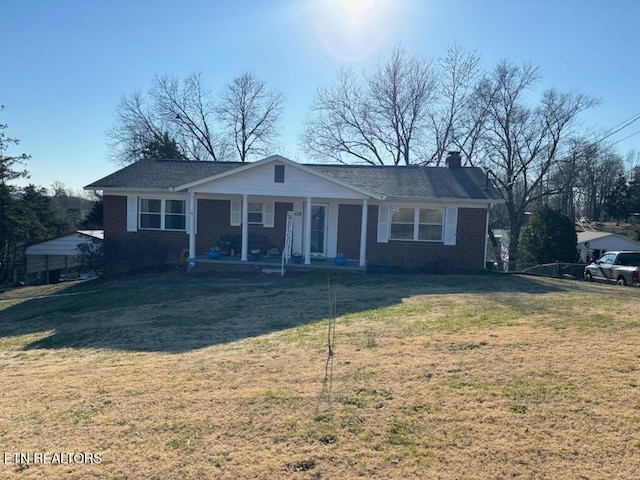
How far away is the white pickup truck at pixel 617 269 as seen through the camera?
1585cm

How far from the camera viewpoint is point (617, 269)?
16641mm

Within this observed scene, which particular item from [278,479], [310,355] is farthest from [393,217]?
[278,479]

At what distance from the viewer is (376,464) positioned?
10.6ft

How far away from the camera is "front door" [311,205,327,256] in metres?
17.9

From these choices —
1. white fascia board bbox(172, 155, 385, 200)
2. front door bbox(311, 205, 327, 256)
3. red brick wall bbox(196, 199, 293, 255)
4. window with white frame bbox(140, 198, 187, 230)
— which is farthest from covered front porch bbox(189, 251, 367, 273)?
white fascia board bbox(172, 155, 385, 200)

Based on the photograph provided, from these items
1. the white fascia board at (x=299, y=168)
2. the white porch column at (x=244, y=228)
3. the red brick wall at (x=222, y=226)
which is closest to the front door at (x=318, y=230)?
the red brick wall at (x=222, y=226)

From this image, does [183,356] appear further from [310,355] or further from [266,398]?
[266,398]

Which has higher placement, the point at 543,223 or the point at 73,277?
the point at 543,223

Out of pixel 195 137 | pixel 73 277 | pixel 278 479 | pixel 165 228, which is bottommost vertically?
pixel 73 277

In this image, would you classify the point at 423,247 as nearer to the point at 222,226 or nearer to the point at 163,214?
the point at 222,226

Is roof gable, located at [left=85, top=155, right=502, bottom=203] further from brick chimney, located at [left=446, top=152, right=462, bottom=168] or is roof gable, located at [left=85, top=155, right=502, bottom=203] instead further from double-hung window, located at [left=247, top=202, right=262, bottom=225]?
double-hung window, located at [left=247, top=202, right=262, bottom=225]

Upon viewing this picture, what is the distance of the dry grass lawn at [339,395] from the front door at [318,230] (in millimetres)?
9223

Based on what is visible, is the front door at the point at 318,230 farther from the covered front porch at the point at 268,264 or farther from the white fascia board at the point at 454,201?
the white fascia board at the point at 454,201

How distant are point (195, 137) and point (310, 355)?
3925 cm
